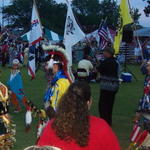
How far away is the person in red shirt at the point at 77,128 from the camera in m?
3.55

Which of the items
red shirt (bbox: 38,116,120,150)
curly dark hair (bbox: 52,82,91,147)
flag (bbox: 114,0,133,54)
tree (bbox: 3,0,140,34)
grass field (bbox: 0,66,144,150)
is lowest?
grass field (bbox: 0,66,144,150)

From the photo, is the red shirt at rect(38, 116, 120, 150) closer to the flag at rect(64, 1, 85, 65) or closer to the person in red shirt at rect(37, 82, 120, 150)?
the person in red shirt at rect(37, 82, 120, 150)

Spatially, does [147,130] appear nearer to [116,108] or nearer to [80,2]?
[116,108]

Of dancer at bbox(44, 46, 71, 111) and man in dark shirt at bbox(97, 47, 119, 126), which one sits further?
man in dark shirt at bbox(97, 47, 119, 126)

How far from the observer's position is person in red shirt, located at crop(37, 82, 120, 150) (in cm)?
355

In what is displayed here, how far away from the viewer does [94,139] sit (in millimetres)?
3588

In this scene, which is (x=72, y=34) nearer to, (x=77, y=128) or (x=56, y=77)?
(x=56, y=77)

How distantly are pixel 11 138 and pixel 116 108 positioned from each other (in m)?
5.79

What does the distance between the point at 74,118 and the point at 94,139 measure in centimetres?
22

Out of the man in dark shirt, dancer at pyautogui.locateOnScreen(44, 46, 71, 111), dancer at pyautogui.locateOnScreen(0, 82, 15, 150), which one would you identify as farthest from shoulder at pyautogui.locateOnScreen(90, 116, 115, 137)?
the man in dark shirt

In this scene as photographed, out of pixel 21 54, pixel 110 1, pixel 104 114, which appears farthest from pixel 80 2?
pixel 104 114

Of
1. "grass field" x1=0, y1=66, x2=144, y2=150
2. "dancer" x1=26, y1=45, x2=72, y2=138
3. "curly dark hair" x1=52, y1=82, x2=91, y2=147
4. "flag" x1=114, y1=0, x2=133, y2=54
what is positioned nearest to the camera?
"curly dark hair" x1=52, y1=82, x2=91, y2=147

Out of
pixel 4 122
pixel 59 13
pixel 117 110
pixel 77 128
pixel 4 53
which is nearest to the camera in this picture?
pixel 77 128

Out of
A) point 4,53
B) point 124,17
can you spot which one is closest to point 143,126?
point 124,17
